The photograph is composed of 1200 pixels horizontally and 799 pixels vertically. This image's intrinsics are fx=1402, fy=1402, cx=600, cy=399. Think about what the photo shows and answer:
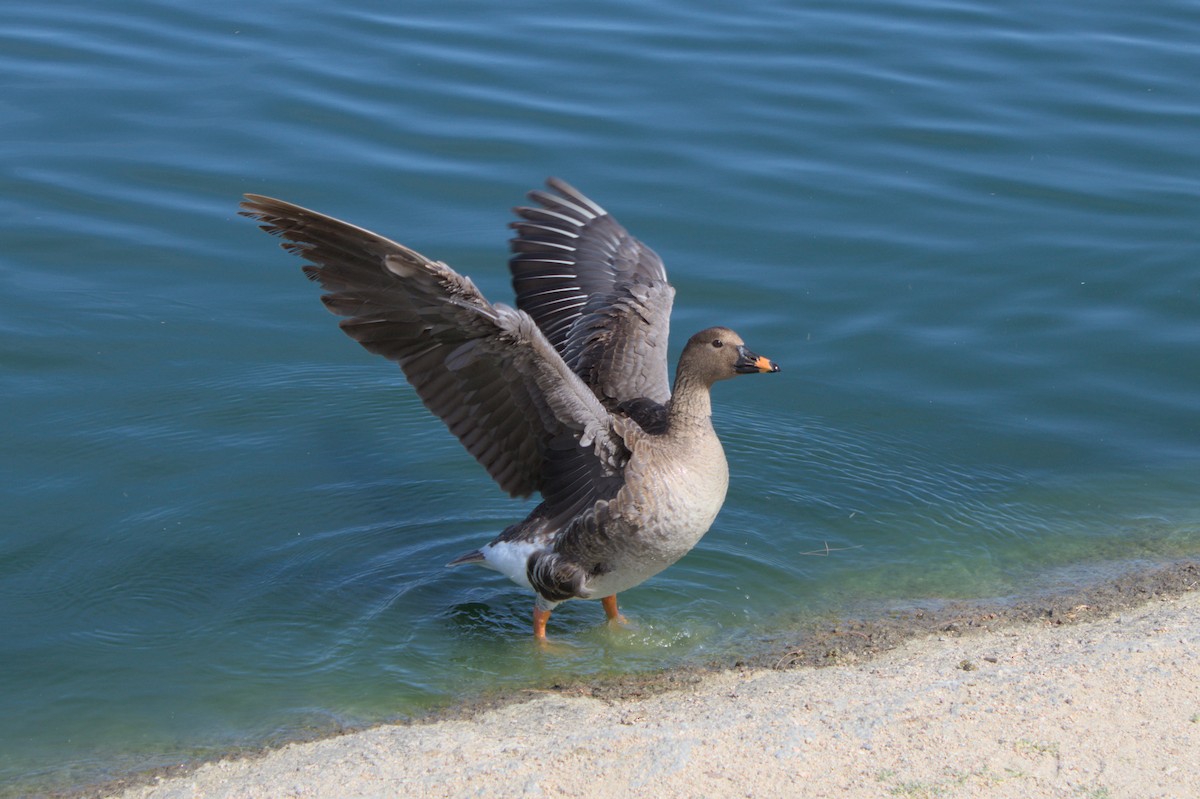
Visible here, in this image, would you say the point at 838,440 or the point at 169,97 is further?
the point at 169,97

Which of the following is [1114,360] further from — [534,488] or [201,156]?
[201,156]

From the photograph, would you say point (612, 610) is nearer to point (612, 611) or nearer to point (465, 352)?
point (612, 611)

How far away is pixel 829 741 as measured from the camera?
605cm

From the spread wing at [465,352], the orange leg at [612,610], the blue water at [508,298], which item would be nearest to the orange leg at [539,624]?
the blue water at [508,298]

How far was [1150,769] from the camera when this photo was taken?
5.80m

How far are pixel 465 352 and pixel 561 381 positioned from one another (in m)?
0.52

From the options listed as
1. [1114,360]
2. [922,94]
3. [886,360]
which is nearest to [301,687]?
[886,360]

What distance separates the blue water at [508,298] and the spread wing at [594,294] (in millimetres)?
1339

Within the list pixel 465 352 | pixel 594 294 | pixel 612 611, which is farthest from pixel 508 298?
pixel 465 352

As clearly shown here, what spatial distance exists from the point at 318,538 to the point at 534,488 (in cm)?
169

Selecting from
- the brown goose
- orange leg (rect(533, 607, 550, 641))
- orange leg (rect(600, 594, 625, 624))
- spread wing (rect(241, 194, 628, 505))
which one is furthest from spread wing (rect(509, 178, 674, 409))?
orange leg (rect(533, 607, 550, 641))

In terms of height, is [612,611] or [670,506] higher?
[670,506]

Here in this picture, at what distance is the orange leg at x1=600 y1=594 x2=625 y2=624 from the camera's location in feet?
26.6

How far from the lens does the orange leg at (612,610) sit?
Result: 8.11 metres
